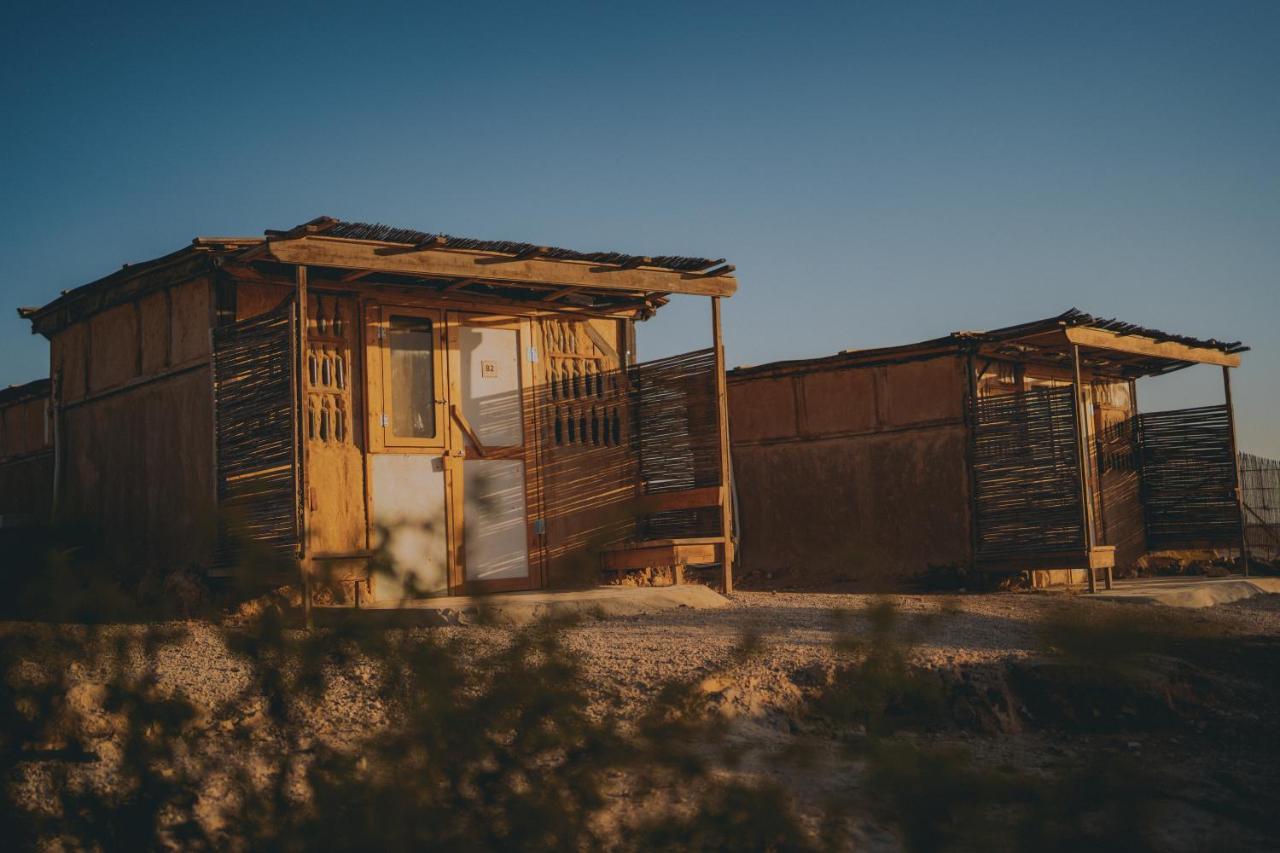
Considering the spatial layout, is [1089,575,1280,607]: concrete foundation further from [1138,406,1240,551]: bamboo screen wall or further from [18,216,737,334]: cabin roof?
[18,216,737,334]: cabin roof

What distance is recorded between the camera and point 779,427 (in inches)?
656

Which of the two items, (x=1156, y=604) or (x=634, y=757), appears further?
(x=1156, y=604)

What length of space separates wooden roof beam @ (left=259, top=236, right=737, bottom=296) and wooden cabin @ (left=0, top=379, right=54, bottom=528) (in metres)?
6.37

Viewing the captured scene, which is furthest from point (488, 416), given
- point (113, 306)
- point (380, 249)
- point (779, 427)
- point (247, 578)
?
point (247, 578)

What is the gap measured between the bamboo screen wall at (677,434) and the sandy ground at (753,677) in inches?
85.9

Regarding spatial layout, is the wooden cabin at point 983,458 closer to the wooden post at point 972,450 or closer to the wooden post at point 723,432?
the wooden post at point 972,450

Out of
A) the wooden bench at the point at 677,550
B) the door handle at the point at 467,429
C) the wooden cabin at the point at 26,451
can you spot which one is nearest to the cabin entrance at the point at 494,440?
the door handle at the point at 467,429

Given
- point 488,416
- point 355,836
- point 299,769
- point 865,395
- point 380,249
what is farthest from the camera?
point 865,395

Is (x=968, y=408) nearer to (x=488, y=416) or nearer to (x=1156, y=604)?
(x=1156, y=604)

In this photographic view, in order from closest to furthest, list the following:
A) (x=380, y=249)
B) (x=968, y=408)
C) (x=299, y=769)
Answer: (x=299, y=769), (x=380, y=249), (x=968, y=408)

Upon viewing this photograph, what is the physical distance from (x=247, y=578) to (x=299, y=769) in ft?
7.55

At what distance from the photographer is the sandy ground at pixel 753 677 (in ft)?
12.0

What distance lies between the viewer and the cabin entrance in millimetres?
11469

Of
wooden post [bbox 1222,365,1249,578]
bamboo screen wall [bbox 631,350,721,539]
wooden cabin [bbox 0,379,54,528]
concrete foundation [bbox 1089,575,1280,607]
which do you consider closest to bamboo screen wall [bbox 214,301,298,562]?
bamboo screen wall [bbox 631,350,721,539]
